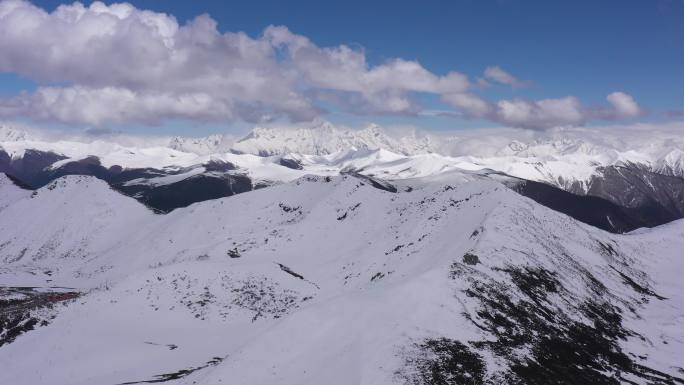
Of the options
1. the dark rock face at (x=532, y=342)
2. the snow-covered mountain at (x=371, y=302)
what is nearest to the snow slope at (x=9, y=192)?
the snow-covered mountain at (x=371, y=302)

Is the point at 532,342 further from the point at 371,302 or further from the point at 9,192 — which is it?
the point at 9,192

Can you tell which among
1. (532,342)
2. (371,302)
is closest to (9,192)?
(371,302)

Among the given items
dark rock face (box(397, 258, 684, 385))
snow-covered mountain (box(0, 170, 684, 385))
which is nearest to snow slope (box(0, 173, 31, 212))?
snow-covered mountain (box(0, 170, 684, 385))

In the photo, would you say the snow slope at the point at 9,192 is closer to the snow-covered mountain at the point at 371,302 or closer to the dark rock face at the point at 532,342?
the snow-covered mountain at the point at 371,302

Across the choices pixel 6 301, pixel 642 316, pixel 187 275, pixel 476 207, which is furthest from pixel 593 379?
pixel 6 301

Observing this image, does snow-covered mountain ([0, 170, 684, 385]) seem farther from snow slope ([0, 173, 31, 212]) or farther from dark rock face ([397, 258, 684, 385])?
snow slope ([0, 173, 31, 212])

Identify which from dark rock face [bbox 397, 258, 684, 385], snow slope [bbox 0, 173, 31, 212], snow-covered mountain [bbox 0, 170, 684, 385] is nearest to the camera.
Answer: dark rock face [bbox 397, 258, 684, 385]

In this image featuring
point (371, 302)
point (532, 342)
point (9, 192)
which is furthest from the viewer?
point (9, 192)

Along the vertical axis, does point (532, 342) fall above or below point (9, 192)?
below
